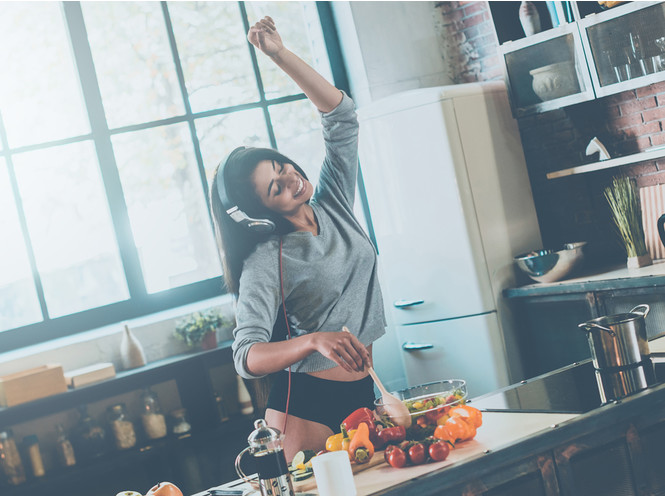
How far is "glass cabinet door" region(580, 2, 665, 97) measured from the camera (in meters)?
3.61

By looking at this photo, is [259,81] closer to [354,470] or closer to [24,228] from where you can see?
[24,228]

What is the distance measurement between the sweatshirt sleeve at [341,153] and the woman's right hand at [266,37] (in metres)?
0.28

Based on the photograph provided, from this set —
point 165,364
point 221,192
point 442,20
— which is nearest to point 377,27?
point 442,20

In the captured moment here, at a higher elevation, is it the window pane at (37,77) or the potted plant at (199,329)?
the window pane at (37,77)

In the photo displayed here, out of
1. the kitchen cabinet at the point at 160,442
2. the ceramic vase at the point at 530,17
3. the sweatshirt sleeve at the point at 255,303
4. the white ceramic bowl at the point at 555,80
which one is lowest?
the kitchen cabinet at the point at 160,442

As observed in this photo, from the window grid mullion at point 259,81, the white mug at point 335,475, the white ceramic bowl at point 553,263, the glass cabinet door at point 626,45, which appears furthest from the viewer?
the window grid mullion at point 259,81

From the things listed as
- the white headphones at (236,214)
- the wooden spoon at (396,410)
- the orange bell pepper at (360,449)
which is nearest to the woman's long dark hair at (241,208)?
the white headphones at (236,214)

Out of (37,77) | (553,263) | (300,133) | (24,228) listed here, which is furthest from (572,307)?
(37,77)

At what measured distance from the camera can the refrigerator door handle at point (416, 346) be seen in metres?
4.29

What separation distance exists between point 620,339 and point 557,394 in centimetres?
23

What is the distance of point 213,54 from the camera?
4.76 meters

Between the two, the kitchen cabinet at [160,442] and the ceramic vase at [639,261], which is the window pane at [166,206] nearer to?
the kitchen cabinet at [160,442]

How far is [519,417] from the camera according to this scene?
2.01 metres

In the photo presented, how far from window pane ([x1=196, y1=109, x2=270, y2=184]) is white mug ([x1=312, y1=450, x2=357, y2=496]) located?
10.5 ft
